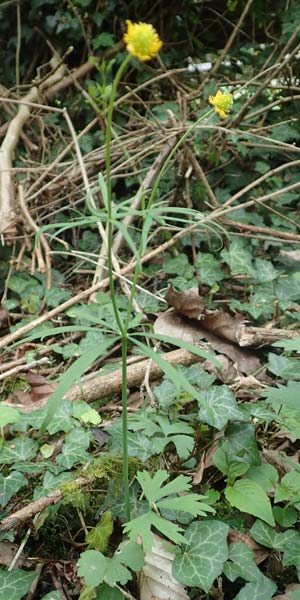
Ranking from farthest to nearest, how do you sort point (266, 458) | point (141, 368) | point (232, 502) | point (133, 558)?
point (141, 368)
point (266, 458)
point (232, 502)
point (133, 558)

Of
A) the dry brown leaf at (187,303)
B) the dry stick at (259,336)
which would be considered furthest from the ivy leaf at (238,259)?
the dry stick at (259,336)

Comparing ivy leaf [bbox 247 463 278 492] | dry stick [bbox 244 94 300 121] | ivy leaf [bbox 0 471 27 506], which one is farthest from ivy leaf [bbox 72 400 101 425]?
dry stick [bbox 244 94 300 121]

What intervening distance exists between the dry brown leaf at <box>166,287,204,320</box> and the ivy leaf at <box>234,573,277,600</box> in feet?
3.44

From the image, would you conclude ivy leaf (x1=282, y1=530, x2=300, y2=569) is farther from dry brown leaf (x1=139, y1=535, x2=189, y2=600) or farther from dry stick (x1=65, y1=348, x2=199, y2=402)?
dry stick (x1=65, y1=348, x2=199, y2=402)

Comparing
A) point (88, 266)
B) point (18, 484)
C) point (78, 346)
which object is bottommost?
point (88, 266)

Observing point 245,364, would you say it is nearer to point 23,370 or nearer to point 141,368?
point 141,368

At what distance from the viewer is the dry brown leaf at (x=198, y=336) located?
194cm

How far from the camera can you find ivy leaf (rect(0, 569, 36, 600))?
3.79ft

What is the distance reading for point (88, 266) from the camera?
2.80 meters

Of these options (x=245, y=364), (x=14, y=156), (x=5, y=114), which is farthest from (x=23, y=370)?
(x=5, y=114)

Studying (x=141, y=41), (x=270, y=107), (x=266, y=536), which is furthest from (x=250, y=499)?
(x=270, y=107)

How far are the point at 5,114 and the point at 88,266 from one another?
1.37m

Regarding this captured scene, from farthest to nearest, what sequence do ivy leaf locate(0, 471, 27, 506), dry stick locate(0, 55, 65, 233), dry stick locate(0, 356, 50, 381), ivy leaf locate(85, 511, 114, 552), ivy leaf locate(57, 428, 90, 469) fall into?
dry stick locate(0, 55, 65, 233)
dry stick locate(0, 356, 50, 381)
ivy leaf locate(57, 428, 90, 469)
ivy leaf locate(0, 471, 27, 506)
ivy leaf locate(85, 511, 114, 552)

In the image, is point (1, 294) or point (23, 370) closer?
point (23, 370)
